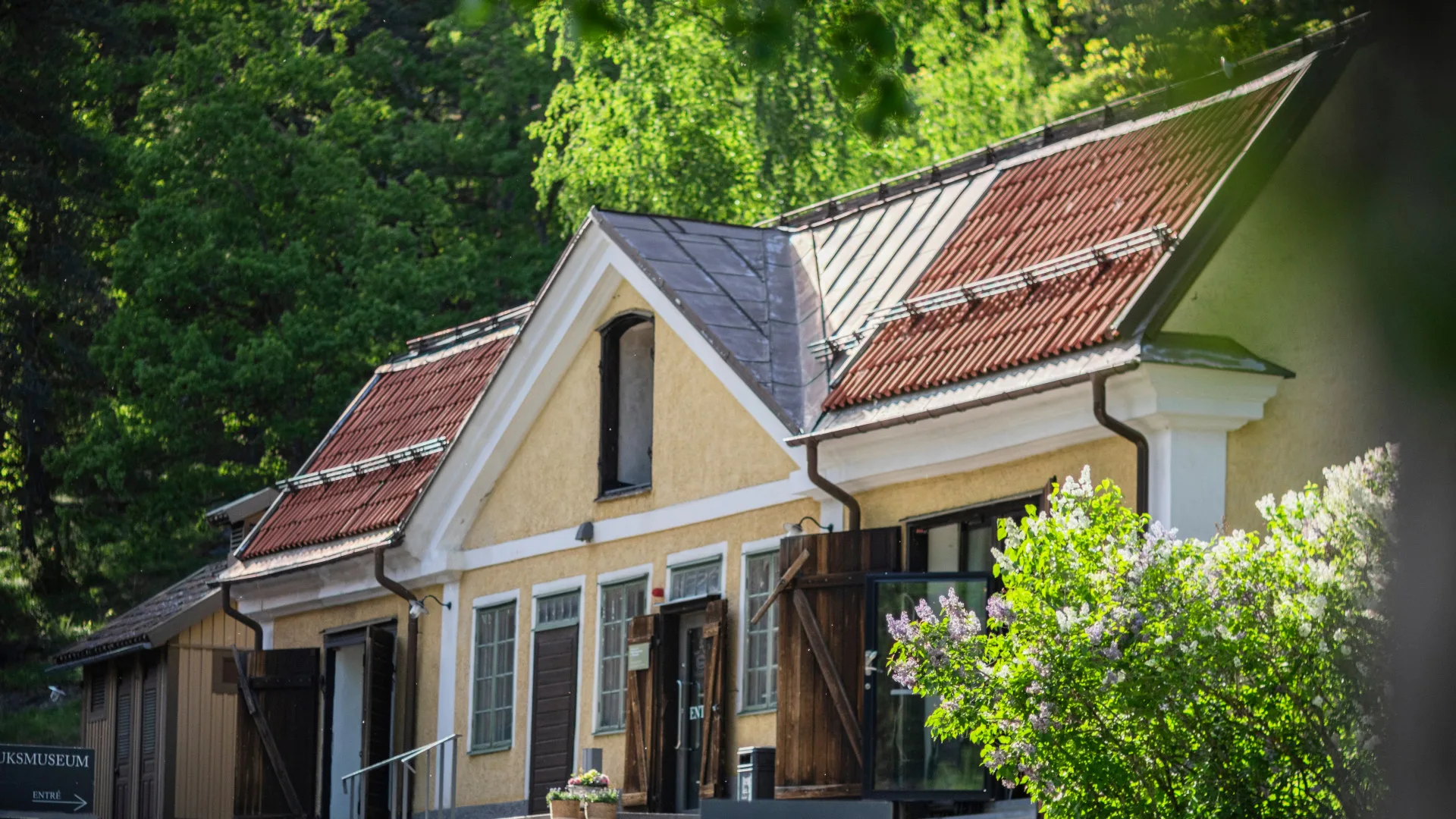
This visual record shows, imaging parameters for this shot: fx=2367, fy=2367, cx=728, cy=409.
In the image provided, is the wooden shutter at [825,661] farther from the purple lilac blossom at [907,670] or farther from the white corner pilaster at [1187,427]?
the purple lilac blossom at [907,670]

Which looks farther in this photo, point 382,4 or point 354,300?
point 382,4

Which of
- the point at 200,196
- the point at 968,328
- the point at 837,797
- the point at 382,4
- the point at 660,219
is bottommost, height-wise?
the point at 837,797

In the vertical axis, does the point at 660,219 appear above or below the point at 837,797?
above

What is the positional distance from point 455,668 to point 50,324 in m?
18.9

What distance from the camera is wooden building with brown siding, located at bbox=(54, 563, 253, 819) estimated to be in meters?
27.6

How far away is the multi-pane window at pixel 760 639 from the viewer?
1792cm

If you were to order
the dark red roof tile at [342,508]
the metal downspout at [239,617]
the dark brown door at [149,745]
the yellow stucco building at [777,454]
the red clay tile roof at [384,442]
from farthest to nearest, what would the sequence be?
the dark brown door at [149,745] → the metal downspout at [239,617] → the red clay tile roof at [384,442] → the dark red roof tile at [342,508] → the yellow stucco building at [777,454]

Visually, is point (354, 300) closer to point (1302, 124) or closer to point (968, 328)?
point (968, 328)

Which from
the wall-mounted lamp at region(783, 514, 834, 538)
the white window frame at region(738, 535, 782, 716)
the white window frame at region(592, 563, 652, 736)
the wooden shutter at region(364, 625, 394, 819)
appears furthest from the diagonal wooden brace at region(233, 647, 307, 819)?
the wall-mounted lamp at region(783, 514, 834, 538)

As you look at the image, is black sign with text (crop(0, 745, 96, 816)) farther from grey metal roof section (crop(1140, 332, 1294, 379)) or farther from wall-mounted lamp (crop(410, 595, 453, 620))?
A: grey metal roof section (crop(1140, 332, 1294, 379))

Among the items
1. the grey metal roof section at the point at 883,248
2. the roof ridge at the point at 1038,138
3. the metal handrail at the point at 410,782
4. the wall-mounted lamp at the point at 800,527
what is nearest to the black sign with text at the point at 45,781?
the metal handrail at the point at 410,782

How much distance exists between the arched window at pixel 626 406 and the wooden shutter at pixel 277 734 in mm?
4830

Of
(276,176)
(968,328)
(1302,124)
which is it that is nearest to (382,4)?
(276,176)

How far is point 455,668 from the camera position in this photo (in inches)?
861
